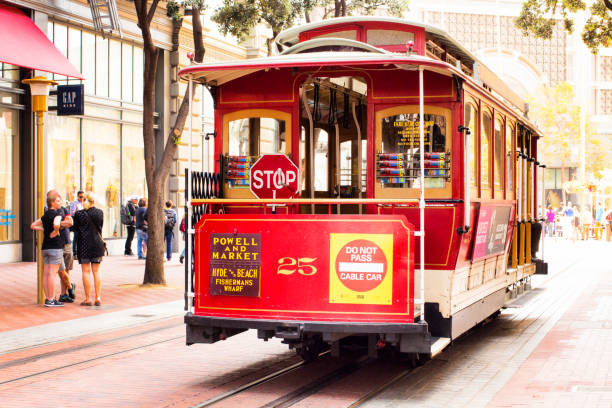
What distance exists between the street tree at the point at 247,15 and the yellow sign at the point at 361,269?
11.9m

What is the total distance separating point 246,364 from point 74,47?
16.0m

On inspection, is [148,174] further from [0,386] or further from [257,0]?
[0,386]

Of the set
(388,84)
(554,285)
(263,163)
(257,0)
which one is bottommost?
(554,285)

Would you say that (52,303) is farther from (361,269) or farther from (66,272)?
(361,269)

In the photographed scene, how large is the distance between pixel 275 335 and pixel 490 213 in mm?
3444

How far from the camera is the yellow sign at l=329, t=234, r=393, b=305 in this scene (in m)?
8.26

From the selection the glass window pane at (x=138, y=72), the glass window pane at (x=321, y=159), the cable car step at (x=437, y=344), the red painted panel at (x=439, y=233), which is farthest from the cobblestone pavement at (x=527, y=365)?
the glass window pane at (x=138, y=72)

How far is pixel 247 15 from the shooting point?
1950cm

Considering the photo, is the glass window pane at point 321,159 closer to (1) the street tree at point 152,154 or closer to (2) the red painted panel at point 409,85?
(2) the red painted panel at point 409,85

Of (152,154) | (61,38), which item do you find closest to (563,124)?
(61,38)

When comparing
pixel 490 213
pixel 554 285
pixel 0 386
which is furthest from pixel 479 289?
pixel 554 285

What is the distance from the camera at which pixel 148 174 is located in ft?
56.9

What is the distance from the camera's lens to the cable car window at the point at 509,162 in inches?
478

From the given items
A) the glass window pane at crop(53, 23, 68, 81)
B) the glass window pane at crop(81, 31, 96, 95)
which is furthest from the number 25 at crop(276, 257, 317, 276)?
the glass window pane at crop(81, 31, 96, 95)
